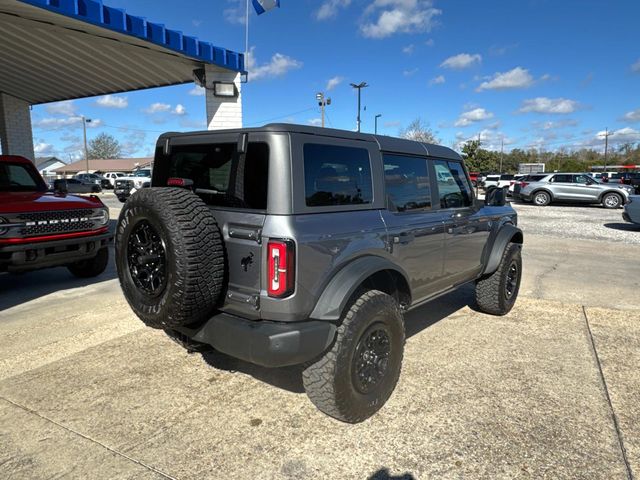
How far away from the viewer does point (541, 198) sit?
2109 cm

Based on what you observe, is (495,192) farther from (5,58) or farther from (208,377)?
(5,58)

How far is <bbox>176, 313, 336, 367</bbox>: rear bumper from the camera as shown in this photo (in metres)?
2.44

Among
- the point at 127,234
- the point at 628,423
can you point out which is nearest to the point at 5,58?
the point at 127,234

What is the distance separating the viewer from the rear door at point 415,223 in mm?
3283

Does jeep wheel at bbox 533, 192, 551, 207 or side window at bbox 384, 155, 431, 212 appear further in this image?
jeep wheel at bbox 533, 192, 551, 207

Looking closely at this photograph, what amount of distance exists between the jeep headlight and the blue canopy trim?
9.59 ft

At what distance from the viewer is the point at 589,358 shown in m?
3.84

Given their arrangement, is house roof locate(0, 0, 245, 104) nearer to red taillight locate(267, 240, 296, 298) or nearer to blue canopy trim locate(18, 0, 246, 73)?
blue canopy trim locate(18, 0, 246, 73)

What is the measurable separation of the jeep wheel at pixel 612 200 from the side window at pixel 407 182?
19.8 meters

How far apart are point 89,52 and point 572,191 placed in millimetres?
20012

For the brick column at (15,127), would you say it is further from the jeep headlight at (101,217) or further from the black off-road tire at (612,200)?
the black off-road tire at (612,200)

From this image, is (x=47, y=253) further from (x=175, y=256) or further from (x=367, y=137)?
(x=367, y=137)

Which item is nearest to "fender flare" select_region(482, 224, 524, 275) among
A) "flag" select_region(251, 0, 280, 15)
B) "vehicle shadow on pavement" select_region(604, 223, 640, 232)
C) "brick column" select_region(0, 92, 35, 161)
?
"flag" select_region(251, 0, 280, 15)

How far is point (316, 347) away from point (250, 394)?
0.96 meters
